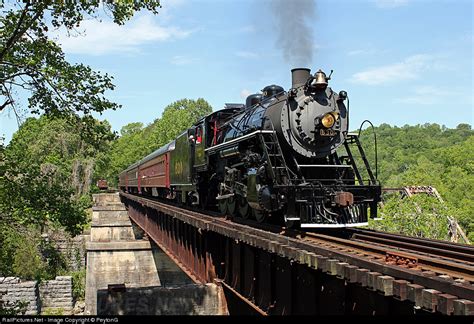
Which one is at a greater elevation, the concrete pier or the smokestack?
the smokestack

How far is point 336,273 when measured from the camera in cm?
525

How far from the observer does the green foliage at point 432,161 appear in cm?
4121

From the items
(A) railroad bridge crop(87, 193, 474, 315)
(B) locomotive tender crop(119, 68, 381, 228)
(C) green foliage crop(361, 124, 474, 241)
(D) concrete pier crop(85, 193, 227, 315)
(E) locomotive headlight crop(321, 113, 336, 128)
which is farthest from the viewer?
(C) green foliage crop(361, 124, 474, 241)

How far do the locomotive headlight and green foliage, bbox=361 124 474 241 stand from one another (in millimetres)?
16746

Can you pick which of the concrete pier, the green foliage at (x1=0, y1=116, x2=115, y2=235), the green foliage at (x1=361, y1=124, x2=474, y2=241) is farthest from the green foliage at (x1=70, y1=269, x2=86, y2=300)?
the green foliage at (x1=0, y1=116, x2=115, y2=235)

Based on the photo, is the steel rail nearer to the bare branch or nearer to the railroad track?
the railroad track

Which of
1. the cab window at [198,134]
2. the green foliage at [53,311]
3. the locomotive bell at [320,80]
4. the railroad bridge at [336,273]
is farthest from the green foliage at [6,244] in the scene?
the green foliage at [53,311]

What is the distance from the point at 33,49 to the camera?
29.4 feet

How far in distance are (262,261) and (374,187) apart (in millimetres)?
2840

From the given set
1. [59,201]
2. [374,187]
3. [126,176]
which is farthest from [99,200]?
[374,187]

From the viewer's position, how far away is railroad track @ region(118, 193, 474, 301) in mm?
4250

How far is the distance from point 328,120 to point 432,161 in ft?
291

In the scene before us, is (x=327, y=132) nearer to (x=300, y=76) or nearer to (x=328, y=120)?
(x=328, y=120)

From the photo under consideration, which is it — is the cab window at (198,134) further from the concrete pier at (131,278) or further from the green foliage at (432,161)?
the green foliage at (432,161)
